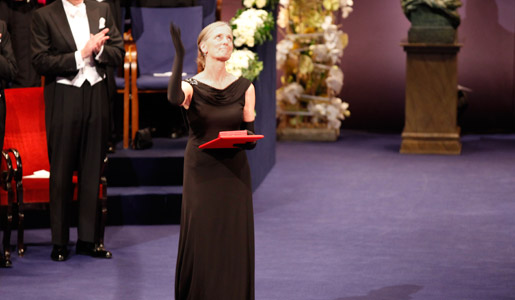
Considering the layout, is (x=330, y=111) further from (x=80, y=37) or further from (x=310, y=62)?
(x=80, y=37)

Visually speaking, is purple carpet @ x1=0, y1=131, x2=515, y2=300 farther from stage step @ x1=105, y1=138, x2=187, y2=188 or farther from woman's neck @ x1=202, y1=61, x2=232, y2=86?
woman's neck @ x1=202, y1=61, x2=232, y2=86

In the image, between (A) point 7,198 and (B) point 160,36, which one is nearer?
(A) point 7,198

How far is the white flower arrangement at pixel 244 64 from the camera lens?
7094mm

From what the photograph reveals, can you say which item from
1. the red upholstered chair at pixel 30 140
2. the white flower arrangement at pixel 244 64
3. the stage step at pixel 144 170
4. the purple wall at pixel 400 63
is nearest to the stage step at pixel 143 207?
the stage step at pixel 144 170

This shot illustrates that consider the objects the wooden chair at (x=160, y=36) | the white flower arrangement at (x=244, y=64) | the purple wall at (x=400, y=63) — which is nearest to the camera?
the white flower arrangement at (x=244, y=64)

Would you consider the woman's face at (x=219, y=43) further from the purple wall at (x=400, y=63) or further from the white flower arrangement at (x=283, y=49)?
the purple wall at (x=400, y=63)

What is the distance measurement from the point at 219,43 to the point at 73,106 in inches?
79.9

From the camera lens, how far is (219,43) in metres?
3.86

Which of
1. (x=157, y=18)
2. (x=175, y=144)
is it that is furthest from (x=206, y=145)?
(x=157, y=18)

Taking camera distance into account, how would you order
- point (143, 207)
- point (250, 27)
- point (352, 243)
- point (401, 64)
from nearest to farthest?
point (352, 243) → point (143, 207) → point (250, 27) → point (401, 64)

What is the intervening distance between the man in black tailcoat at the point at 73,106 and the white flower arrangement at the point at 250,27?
162cm

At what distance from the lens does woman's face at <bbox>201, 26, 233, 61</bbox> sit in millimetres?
3863

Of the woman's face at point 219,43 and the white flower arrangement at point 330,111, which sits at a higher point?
the woman's face at point 219,43

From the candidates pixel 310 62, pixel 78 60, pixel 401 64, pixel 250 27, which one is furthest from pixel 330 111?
pixel 78 60
